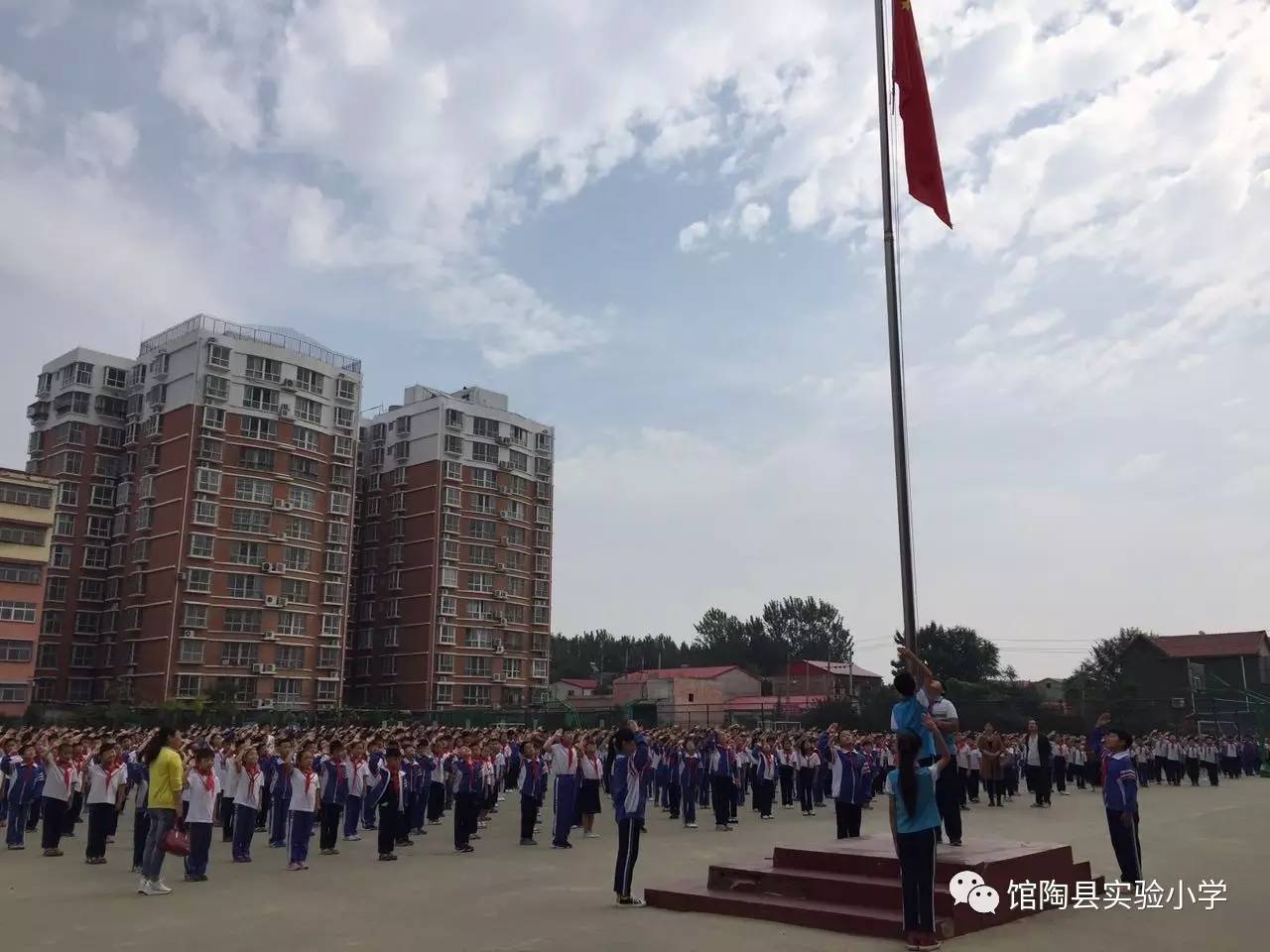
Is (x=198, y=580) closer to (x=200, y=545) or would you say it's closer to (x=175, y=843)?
(x=200, y=545)

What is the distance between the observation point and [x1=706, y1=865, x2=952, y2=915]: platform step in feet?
26.8

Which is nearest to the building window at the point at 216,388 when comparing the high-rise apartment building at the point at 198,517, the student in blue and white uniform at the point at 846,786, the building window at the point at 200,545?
the high-rise apartment building at the point at 198,517

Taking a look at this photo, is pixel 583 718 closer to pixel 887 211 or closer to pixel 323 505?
pixel 323 505

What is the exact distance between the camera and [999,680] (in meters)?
65.6

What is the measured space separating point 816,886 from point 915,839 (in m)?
1.90

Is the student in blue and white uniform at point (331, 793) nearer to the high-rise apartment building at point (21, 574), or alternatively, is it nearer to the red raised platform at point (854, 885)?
the red raised platform at point (854, 885)

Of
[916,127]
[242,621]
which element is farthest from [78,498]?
[916,127]

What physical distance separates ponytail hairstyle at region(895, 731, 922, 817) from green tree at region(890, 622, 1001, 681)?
5804cm

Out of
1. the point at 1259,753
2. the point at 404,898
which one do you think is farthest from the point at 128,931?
the point at 1259,753

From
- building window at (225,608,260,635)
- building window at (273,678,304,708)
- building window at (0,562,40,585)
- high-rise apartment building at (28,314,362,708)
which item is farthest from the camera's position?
building window at (273,678,304,708)

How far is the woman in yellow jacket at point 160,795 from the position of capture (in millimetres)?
9773

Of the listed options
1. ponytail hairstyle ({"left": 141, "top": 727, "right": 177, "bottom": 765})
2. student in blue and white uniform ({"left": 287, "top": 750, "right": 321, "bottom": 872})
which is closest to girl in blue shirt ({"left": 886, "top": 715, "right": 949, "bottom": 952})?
ponytail hairstyle ({"left": 141, "top": 727, "right": 177, "bottom": 765})

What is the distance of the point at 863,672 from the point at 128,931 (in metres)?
81.0

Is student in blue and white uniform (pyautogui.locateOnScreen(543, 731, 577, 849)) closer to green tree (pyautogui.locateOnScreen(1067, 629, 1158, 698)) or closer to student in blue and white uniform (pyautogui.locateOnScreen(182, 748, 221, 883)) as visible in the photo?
student in blue and white uniform (pyautogui.locateOnScreen(182, 748, 221, 883))
